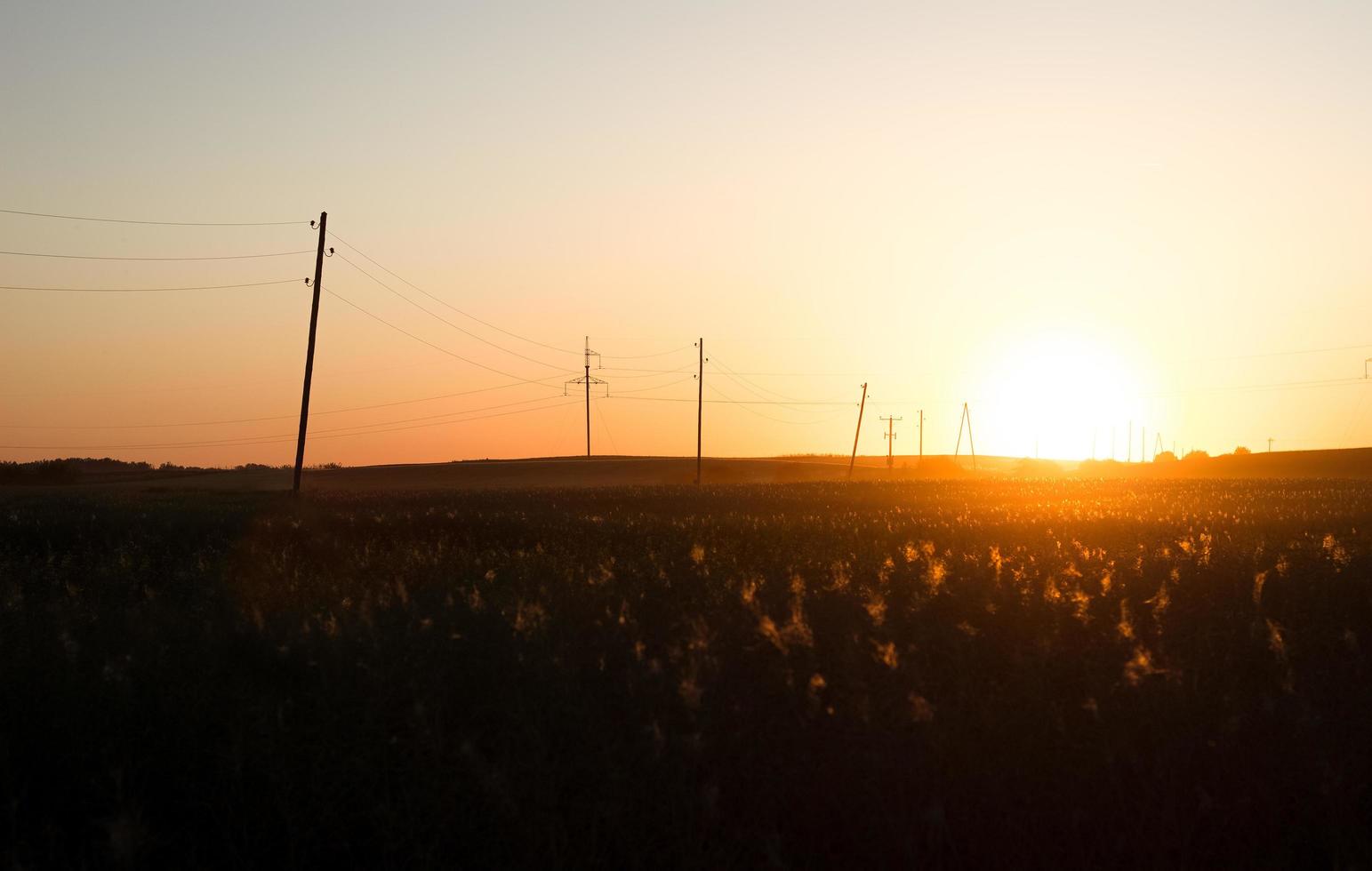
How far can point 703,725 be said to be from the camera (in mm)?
7465

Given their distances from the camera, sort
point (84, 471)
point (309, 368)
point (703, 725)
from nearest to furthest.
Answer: point (703, 725), point (309, 368), point (84, 471)

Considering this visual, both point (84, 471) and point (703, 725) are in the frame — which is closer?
point (703, 725)

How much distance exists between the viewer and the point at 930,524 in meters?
21.7

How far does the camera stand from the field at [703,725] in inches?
267

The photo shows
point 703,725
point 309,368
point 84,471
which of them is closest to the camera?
point 703,725

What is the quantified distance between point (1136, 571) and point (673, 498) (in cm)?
2916

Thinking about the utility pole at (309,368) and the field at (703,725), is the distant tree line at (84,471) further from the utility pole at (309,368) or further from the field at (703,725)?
the field at (703,725)

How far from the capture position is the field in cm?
677

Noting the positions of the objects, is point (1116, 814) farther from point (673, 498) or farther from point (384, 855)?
point (673, 498)

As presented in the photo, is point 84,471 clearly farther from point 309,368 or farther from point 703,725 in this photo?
point 703,725

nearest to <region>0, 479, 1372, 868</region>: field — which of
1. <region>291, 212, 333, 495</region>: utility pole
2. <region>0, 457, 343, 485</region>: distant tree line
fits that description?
<region>291, 212, 333, 495</region>: utility pole

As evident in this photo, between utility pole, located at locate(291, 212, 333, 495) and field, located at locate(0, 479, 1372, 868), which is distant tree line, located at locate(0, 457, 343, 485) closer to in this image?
utility pole, located at locate(291, 212, 333, 495)

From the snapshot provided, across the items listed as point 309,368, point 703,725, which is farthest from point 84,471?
point 703,725

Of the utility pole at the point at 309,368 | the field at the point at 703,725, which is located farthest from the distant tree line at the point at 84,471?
the field at the point at 703,725
